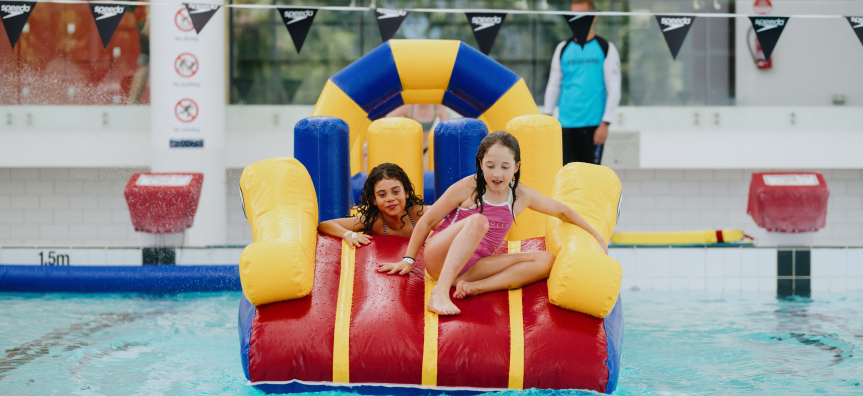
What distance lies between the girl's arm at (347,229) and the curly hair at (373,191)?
0.04m

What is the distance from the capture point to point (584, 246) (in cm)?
284

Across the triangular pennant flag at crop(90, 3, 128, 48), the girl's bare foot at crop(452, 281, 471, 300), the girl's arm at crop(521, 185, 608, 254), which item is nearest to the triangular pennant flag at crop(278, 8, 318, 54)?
the triangular pennant flag at crop(90, 3, 128, 48)

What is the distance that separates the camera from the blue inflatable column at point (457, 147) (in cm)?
348

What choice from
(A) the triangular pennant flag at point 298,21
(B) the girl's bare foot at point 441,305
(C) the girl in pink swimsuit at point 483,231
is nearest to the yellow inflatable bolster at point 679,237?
(A) the triangular pennant flag at point 298,21

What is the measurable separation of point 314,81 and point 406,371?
504 cm

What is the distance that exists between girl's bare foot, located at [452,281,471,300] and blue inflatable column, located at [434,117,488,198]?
2.56ft

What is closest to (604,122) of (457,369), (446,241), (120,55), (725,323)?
(725,323)

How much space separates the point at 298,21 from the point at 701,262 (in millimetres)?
3279

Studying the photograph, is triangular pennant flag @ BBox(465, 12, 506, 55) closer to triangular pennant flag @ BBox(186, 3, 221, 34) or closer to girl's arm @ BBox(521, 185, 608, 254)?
triangular pennant flag @ BBox(186, 3, 221, 34)

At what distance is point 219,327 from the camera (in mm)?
4062

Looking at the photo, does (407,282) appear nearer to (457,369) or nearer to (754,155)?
(457,369)

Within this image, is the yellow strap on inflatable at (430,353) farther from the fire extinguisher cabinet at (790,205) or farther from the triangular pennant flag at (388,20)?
the fire extinguisher cabinet at (790,205)

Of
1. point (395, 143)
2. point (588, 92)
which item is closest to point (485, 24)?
point (588, 92)

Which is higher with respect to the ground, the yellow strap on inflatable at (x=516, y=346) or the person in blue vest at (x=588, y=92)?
the person in blue vest at (x=588, y=92)
